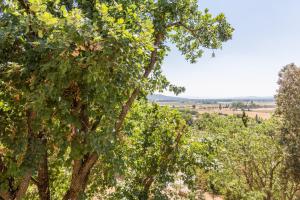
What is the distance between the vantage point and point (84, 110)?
5.95 metres

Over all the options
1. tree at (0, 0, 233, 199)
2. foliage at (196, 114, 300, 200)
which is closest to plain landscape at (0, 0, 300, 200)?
tree at (0, 0, 233, 199)

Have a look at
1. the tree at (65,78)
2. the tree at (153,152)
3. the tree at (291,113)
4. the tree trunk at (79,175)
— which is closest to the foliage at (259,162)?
the tree at (291,113)

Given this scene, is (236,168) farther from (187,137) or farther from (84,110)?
(84,110)

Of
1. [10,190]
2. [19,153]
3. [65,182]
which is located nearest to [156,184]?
[65,182]

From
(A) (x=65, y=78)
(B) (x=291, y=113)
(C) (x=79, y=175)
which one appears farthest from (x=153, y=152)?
(B) (x=291, y=113)

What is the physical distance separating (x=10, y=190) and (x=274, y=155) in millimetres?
19975

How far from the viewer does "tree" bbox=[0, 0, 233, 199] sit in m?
4.59

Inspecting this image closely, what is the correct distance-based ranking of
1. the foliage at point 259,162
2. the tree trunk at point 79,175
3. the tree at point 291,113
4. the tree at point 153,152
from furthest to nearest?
the foliage at point 259,162, the tree at point 291,113, the tree at point 153,152, the tree trunk at point 79,175

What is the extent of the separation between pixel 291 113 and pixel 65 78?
20.1 m

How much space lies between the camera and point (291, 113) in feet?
71.2

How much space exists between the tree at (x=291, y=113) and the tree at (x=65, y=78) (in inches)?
669

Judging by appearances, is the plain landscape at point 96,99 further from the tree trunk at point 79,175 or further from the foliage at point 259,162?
the foliage at point 259,162

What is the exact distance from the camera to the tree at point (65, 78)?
4590 millimetres

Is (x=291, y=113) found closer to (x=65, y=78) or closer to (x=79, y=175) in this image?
(x=79, y=175)
